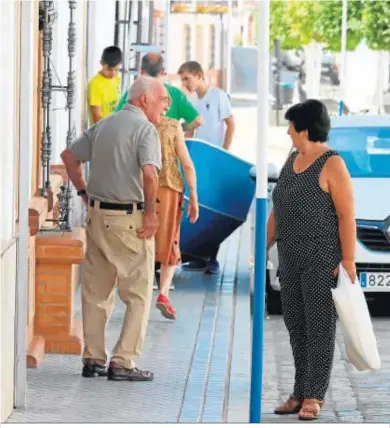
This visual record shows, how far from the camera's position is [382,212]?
12.7 meters

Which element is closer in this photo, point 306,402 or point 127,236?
point 306,402

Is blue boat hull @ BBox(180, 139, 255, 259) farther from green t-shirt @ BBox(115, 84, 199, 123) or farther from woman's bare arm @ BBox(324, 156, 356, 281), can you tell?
woman's bare arm @ BBox(324, 156, 356, 281)

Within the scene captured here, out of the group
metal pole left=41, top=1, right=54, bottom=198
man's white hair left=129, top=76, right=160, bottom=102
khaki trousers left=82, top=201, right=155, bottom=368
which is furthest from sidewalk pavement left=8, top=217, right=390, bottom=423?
man's white hair left=129, top=76, right=160, bottom=102

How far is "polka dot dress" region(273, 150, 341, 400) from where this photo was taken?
336 inches

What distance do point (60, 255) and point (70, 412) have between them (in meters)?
1.93

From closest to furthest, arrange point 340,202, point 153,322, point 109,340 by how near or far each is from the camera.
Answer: point 340,202, point 109,340, point 153,322

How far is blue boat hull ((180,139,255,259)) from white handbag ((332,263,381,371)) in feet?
18.8

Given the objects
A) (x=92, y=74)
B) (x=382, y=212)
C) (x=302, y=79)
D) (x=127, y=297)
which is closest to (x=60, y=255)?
(x=127, y=297)

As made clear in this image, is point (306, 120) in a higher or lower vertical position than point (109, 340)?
higher

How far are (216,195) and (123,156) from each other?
4.96 meters

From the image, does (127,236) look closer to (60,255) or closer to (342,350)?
(60,255)

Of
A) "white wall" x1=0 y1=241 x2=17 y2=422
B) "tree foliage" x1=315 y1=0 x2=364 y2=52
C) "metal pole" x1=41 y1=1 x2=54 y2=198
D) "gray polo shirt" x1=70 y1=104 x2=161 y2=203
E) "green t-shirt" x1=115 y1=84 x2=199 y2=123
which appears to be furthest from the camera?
"tree foliage" x1=315 y1=0 x2=364 y2=52

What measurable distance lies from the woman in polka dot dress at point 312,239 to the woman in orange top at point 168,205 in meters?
3.04

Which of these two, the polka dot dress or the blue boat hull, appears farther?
the blue boat hull
